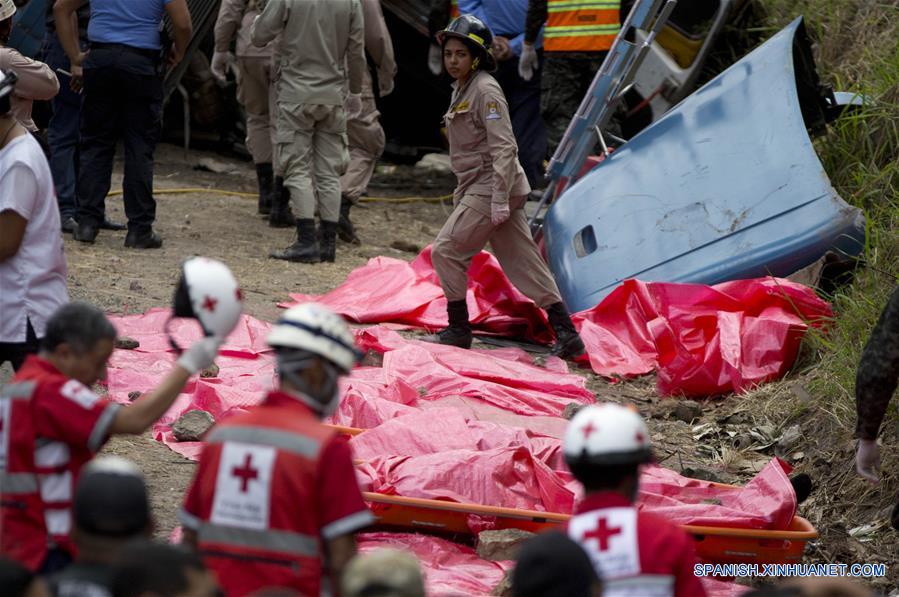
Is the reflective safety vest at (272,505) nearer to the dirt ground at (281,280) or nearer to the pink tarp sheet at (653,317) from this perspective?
the dirt ground at (281,280)

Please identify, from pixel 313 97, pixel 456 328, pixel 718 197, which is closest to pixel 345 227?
pixel 313 97

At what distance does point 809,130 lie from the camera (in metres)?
8.00

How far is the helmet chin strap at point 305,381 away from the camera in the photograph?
9.02 feet

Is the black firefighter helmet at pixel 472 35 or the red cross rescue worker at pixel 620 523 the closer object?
the red cross rescue worker at pixel 620 523

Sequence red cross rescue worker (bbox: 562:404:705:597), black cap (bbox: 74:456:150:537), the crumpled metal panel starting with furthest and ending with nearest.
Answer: the crumpled metal panel < red cross rescue worker (bbox: 562:404:705:597) < black cap (bbox: 74:456:150:537)

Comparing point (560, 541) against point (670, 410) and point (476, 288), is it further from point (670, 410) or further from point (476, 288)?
point (476, 288)

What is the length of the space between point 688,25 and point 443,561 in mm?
6248

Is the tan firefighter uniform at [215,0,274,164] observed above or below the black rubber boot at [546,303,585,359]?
above

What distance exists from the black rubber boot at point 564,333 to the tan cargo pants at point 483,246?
51 mm

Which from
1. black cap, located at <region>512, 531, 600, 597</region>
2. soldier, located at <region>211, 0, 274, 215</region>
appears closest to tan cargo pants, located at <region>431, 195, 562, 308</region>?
soldier, located at <region>211, 0, 274, 215</region>

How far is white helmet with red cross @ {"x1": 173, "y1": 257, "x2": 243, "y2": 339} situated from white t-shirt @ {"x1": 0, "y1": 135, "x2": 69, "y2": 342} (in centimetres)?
113

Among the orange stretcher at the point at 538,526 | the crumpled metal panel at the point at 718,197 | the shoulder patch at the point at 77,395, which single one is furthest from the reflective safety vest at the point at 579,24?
the shoulder patch at the point at 77,395

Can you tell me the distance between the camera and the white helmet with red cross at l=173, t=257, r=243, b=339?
2.97 meters

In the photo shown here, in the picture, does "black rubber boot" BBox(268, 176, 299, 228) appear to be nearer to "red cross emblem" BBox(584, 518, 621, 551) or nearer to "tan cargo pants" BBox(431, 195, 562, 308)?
"tan cargo pants" BBox(431, 195, 562, 308)
